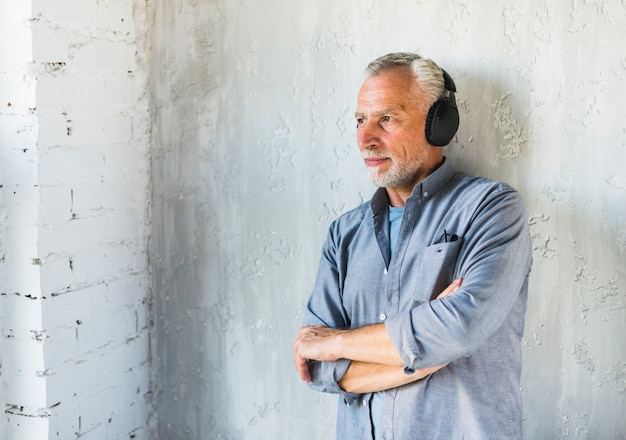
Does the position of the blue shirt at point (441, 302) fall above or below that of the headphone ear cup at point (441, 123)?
below

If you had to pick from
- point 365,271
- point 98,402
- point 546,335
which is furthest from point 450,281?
point 98,402

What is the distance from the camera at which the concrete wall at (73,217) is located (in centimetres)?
209

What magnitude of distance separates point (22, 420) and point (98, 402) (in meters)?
0.25

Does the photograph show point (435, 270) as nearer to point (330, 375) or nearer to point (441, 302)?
point (441, 302)

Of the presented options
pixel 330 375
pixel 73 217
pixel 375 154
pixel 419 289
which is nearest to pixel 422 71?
pixel 375 154

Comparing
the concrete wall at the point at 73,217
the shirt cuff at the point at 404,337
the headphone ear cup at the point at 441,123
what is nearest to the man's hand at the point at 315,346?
the shirt cuff at the point at 404,337

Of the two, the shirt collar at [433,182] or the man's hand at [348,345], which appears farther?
the shirt collar at [433,182]

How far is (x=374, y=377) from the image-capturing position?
1.82 metres

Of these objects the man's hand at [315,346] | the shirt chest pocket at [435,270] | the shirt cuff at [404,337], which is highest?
the shirt chest pocket at [435,270]

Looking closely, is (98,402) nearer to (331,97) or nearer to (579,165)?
(331,97)

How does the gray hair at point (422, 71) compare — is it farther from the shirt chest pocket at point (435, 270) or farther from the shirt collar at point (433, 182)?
the shirt chest pocket at point (435, 270)

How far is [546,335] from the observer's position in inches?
79.7

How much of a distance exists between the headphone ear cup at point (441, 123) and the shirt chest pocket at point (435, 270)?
290mm

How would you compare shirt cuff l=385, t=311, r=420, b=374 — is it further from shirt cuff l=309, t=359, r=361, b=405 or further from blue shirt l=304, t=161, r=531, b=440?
shirt cuff l=309, t=359, r=361, b=405
